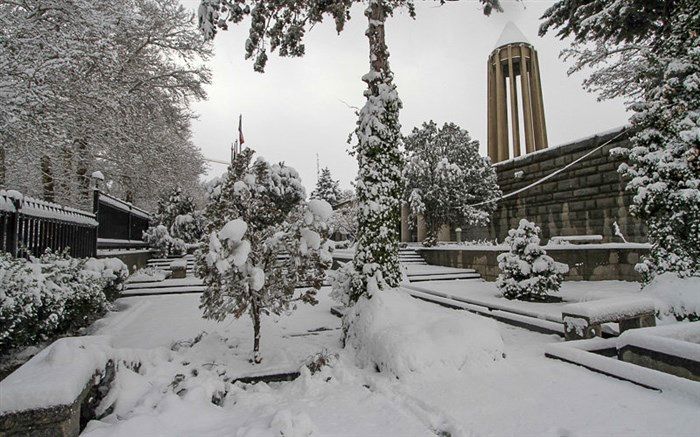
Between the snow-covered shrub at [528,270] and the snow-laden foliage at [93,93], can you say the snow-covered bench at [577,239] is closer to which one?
the snow-covered shrub at [528,270]

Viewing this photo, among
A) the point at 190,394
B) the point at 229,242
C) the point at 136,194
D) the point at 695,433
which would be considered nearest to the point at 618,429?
the point at 695,433

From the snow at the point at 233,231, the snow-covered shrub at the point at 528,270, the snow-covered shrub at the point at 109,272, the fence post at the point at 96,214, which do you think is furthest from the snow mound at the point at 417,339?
the fence post at the point at 96,214

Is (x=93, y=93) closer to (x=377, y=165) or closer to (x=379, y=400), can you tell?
(x=377, y=165)

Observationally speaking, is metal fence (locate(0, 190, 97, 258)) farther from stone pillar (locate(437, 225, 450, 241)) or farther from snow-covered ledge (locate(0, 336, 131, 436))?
stone pillar (locate(437, 225, 450, 241))

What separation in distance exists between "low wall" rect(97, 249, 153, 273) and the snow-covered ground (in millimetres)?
6397

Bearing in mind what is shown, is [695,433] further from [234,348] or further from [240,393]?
[234,348]

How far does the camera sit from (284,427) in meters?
2.62

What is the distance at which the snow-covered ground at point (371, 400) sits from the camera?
270 centimetres

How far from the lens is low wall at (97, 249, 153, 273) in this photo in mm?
10039

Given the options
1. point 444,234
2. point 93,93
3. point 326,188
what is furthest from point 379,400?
point 326,188

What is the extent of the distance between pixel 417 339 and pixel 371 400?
950 mm

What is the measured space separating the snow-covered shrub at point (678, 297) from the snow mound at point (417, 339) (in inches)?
129

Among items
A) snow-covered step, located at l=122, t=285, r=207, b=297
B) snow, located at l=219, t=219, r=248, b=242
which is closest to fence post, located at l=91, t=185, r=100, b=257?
snow-covered step, located at l=122, t=285, r=207, b=297

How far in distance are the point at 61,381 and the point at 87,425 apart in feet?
1.71
